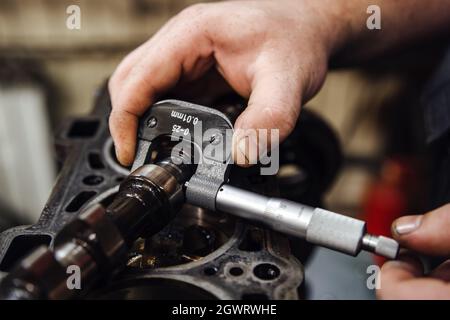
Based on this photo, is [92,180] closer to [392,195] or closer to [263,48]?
[263,48]

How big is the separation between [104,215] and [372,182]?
6.50 feet

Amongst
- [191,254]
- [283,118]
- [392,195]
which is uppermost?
[283,118]

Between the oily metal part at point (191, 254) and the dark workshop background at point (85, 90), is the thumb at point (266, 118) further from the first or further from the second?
the dark workshop background at point (85, 90)

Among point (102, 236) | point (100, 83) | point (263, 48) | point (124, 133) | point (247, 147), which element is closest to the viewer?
point (102, 236)

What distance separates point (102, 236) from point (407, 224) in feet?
1.53

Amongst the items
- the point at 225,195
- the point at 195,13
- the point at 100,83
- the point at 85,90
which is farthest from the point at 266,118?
the point at 85,90

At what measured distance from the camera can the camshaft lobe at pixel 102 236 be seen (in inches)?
23.4

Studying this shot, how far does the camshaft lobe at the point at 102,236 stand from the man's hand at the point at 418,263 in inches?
13.6

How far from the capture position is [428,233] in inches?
28.8

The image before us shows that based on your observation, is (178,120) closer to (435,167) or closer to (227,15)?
(227,15)

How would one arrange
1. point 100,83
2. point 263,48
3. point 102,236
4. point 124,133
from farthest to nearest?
point 100,83 < point 263,48 < point 124,133 < point 102,236

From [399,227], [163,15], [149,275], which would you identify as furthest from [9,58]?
[399,227]

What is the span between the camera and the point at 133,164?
0.87 metres

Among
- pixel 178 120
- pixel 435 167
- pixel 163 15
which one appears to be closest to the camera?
pixel 178 120
